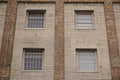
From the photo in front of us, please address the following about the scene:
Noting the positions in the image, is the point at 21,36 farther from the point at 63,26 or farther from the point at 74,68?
the point at 74,68

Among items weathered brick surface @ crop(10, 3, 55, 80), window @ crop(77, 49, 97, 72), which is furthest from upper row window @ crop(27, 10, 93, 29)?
window @ crop(77, 49, 97, 72)

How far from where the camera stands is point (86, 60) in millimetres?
19078

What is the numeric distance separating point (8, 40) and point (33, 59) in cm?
257

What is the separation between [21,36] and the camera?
19656 millimetres

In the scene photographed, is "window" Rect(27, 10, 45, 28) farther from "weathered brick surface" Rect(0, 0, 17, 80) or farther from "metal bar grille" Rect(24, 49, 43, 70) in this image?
"metal bar grille" Rect(24, 49, 43, 70)

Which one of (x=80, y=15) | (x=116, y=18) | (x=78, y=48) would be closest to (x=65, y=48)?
(x=78, y=48)

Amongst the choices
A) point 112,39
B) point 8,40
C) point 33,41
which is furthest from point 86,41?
point 8,40

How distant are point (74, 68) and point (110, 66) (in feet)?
9.13

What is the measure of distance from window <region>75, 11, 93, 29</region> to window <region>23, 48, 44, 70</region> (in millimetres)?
4050

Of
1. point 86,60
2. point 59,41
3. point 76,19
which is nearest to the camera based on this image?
point 86,60

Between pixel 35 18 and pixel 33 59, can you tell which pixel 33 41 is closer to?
pixel 33 59

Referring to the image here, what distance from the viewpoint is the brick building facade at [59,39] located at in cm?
1831

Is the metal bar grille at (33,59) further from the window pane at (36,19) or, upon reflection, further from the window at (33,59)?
the window pane at (36,19)

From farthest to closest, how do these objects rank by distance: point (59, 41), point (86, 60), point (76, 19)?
point (76, 19)
point (59, 41)
point (86, 60)
